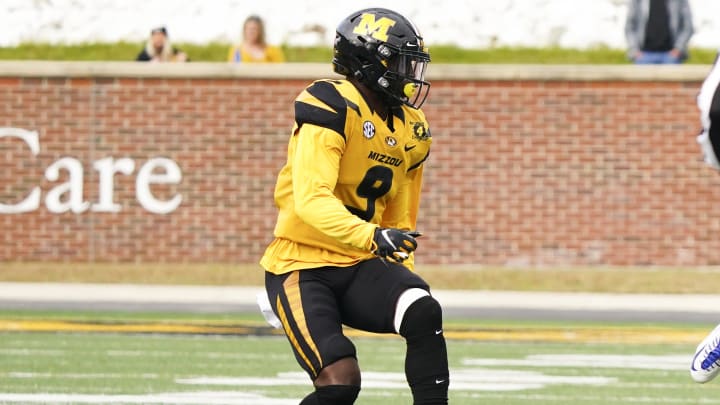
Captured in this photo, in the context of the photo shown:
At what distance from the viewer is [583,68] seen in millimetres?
17953

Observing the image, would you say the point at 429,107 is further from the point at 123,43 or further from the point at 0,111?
the point at 123,43

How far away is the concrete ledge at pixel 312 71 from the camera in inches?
702

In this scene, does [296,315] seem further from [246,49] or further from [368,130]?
[246,49]

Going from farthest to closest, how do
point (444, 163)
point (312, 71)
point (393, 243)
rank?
point (444, 163), point (312, 71), point (393, 243)

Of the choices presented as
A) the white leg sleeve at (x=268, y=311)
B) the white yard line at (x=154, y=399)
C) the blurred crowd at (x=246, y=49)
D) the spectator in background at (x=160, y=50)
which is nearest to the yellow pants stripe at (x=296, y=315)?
the white leg sleeve at (x=268, y=311)

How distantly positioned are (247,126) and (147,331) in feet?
18.9

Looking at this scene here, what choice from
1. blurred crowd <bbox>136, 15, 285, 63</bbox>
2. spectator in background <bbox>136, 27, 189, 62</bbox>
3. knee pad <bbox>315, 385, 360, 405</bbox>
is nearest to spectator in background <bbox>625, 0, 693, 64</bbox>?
blurred crowd <bbox>136, 15, 285, 63</bbox>

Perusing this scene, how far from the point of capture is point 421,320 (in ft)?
19.8

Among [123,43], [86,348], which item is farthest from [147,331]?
[123,43]

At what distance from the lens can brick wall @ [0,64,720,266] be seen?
1800 cm

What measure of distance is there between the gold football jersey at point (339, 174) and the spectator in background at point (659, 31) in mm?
12462

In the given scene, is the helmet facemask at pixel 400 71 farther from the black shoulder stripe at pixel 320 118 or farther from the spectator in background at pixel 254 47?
the spectator in background at pixel 254 47

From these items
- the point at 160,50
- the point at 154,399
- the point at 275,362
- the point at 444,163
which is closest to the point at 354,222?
the point at 154,399

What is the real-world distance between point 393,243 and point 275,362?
5.19 metres
